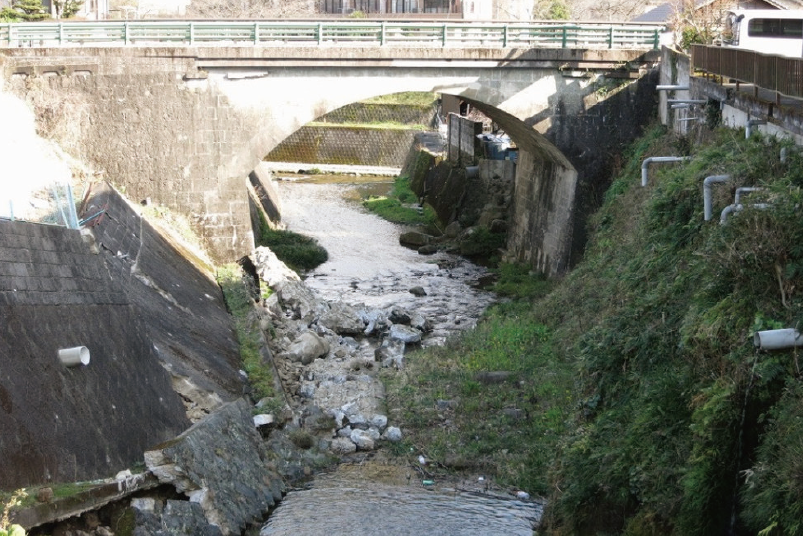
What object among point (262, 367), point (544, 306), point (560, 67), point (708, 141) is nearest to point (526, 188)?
point (560, 67)

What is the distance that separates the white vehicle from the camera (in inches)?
910

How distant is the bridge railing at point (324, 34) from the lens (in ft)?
77.0

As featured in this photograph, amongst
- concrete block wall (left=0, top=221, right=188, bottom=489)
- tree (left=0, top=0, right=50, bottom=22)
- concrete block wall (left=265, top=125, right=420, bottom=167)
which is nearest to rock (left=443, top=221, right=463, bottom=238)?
concrete block wall (left=265, top=125, right=420, bottom=167)

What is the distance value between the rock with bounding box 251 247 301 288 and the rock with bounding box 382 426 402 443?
8.25 meters

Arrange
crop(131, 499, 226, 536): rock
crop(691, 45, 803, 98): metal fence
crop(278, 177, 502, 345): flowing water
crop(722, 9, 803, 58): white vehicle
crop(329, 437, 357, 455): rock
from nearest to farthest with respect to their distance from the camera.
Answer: crop(131, 499, 226, 536): rock
crop(691, 45, 803, 98): metal fence
crop(329, 437, 357, 455): rock
crop(722, 9, 803, 58): white vehicle
crop(278, 177, 502, 345): flowing water

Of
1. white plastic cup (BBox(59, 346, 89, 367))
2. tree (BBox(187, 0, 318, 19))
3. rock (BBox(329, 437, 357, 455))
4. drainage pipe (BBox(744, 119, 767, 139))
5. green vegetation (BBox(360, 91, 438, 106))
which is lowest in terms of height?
rock (BBox(329, 437, 357, 455))

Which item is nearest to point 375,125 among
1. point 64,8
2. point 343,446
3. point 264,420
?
point 64,8

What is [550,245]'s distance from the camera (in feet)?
84.8

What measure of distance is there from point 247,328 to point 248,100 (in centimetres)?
620

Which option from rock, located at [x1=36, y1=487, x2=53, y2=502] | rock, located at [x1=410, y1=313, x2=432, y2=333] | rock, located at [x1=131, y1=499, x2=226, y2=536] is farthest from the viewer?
→ rock, located at [x1=410, y1=313, x2=432, y2=333]

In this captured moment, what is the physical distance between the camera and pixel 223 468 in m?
12.8

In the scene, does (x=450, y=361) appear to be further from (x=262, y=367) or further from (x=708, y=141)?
(x=708, y=141)

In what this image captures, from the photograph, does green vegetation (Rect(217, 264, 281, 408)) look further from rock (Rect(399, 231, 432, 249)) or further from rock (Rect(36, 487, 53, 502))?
rock (Rect(399, 231, 432, 249))

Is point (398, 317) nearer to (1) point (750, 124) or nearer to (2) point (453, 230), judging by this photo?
(1) point (750, 124)
